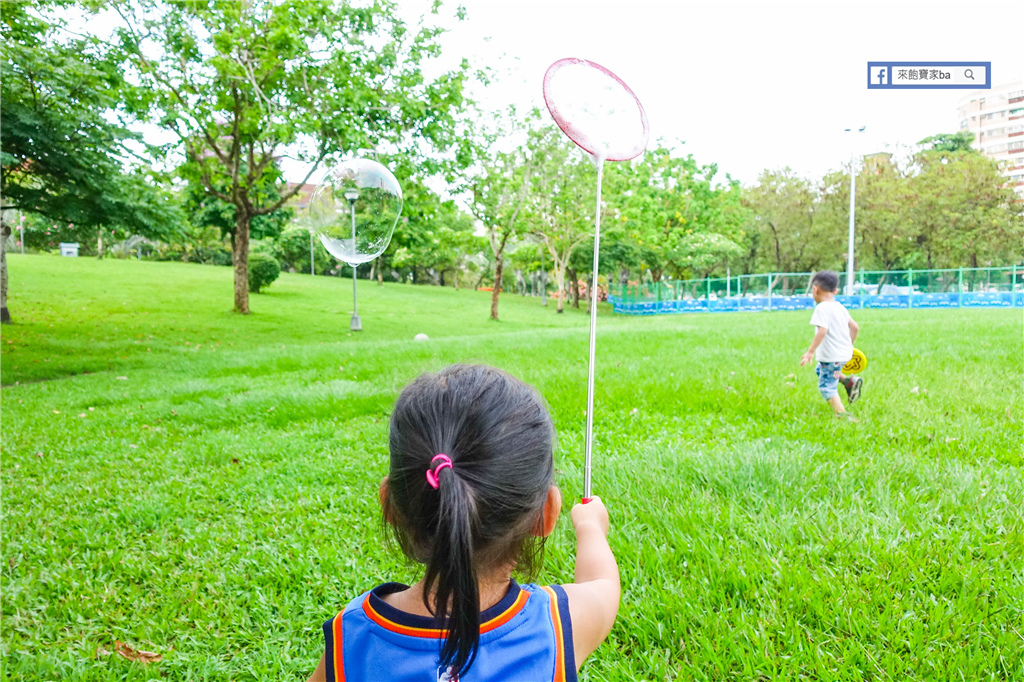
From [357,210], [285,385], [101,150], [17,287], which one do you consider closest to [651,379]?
[357,210]

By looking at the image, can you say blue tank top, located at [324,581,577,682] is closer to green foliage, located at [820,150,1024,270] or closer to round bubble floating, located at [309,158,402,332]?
round bubble floating, located at [309,158,402,332]

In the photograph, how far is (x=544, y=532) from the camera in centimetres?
131

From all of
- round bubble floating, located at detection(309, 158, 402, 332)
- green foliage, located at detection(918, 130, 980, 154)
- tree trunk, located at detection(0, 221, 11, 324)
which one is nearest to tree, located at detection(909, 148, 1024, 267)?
green foliage, located at detection(918, 130, 980, 154)

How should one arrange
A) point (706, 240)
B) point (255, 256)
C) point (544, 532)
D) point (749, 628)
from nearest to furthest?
point (544, 532) < point (749, 628) < point (255, 256) < point (706, 240)

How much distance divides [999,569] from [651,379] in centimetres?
427

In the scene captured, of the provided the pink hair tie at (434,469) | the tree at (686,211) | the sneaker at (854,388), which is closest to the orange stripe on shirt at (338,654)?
the pink hair tie at (434,469)

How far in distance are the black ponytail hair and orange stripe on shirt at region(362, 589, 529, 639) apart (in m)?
0.04

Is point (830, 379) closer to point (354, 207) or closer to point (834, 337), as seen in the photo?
point (834, 337)

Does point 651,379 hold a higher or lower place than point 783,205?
lower

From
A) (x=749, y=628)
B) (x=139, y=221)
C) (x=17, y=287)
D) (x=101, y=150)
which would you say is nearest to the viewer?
(x=749, y=628)

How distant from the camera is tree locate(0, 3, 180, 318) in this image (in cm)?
861

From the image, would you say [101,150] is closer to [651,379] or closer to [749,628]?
[651,379]

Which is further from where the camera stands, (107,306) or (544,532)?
(107,306)

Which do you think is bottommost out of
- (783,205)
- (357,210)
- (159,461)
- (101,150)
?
(159,461)
